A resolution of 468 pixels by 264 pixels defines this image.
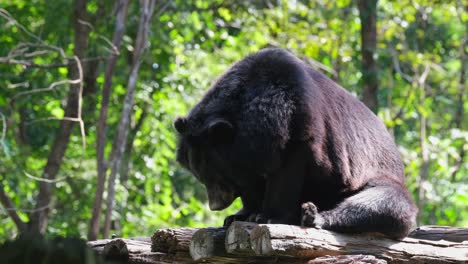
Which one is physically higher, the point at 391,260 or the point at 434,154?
the point at 434,154

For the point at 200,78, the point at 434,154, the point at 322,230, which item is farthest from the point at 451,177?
the point at 322,230

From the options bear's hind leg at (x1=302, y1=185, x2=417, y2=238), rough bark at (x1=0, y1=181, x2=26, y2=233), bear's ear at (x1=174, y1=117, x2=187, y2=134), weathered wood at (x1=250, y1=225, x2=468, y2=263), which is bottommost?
weathered wood at (x1=250, y1=225, x2=468, y2=263)

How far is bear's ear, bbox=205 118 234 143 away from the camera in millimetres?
4828

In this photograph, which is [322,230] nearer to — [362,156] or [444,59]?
[362,156]

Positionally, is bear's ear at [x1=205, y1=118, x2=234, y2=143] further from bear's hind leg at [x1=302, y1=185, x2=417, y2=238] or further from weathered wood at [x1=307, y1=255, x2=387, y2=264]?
weathered wood at [x1=307, y1=255, x2=387, y2=264]

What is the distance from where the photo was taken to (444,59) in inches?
658

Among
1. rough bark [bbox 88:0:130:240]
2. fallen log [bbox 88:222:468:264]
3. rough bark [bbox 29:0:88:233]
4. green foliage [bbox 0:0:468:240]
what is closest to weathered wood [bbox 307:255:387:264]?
fallen log [bbox 88:222:468:264]

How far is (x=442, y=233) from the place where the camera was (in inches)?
206

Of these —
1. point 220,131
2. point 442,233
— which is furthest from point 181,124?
point 442,233

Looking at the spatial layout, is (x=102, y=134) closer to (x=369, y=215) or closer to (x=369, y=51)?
(x=369, y=51)

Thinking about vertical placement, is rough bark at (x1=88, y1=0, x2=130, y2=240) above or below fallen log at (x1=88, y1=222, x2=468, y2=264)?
above

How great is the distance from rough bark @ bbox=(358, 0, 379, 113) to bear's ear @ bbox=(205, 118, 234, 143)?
511 centimetres

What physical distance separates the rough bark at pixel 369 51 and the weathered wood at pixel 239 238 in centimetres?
579

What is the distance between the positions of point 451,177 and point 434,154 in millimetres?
4226
